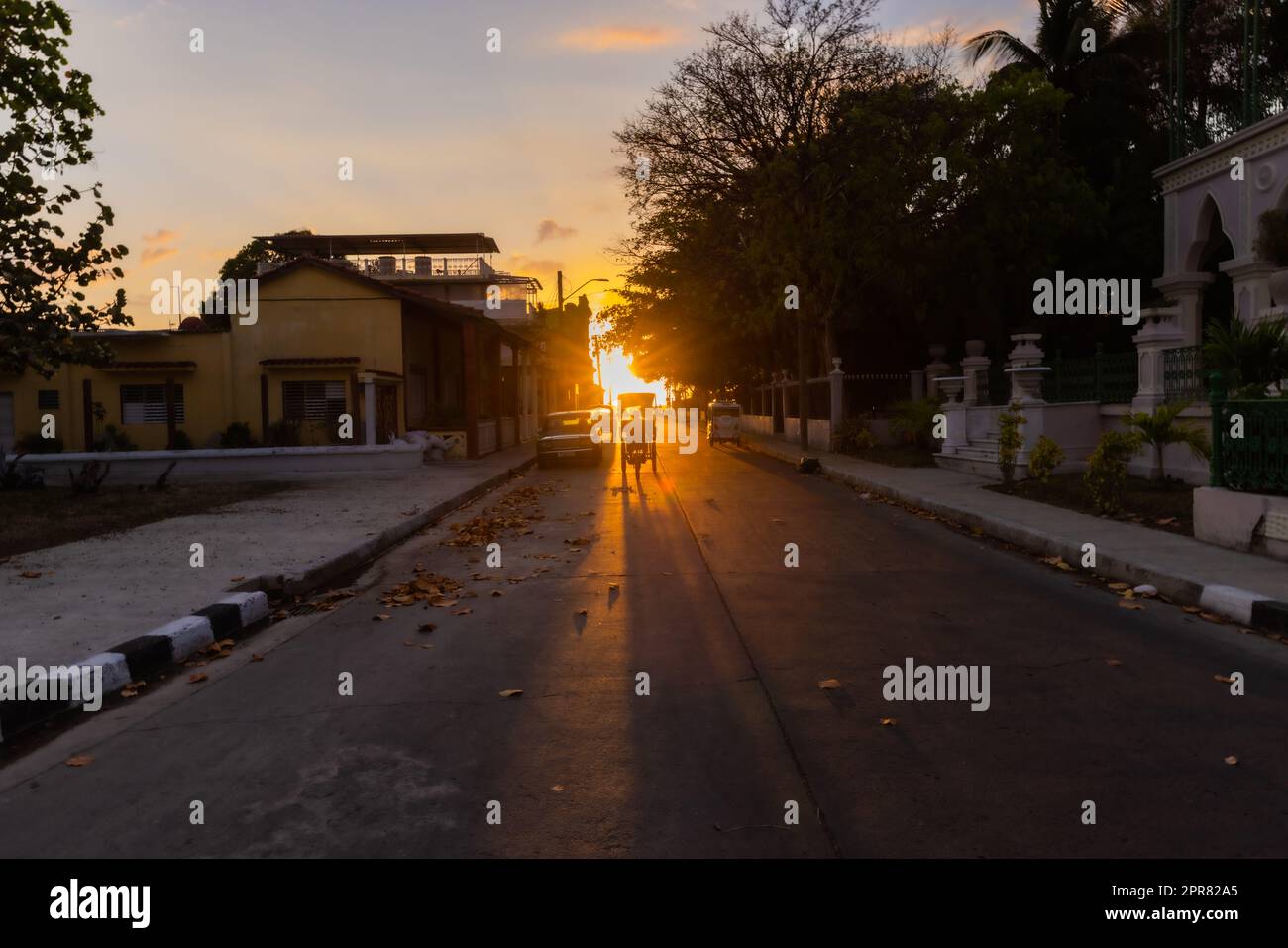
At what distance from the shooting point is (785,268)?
29109 millimetres

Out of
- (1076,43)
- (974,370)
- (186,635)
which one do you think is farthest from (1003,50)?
(186,635)

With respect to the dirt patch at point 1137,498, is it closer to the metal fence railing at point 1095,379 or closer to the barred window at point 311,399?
the metal fence railing at point 1095,379

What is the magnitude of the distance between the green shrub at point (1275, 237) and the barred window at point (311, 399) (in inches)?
928

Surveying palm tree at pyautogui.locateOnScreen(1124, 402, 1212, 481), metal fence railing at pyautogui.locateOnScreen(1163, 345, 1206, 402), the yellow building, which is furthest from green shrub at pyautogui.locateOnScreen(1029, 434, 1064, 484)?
the yellow building

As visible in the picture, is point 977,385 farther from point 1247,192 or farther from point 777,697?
point 777,697

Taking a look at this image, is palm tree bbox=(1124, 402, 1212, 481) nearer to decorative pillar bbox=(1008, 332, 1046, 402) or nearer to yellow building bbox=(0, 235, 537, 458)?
decorative pillar bbox=(1008, 332, 1046, 402)

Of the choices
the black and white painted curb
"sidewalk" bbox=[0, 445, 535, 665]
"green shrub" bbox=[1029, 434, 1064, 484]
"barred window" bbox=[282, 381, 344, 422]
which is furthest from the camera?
"barred window" bbox=[282, 381, 344, 422]

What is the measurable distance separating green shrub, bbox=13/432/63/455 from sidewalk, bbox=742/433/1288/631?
25116mm

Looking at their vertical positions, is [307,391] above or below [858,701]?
above

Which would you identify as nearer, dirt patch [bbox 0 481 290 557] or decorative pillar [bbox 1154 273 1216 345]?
dirt patch [bbox 0 481 290 557]

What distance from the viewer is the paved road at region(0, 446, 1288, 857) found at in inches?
156

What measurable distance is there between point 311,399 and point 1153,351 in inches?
907

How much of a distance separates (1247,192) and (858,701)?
1892 centimetres
